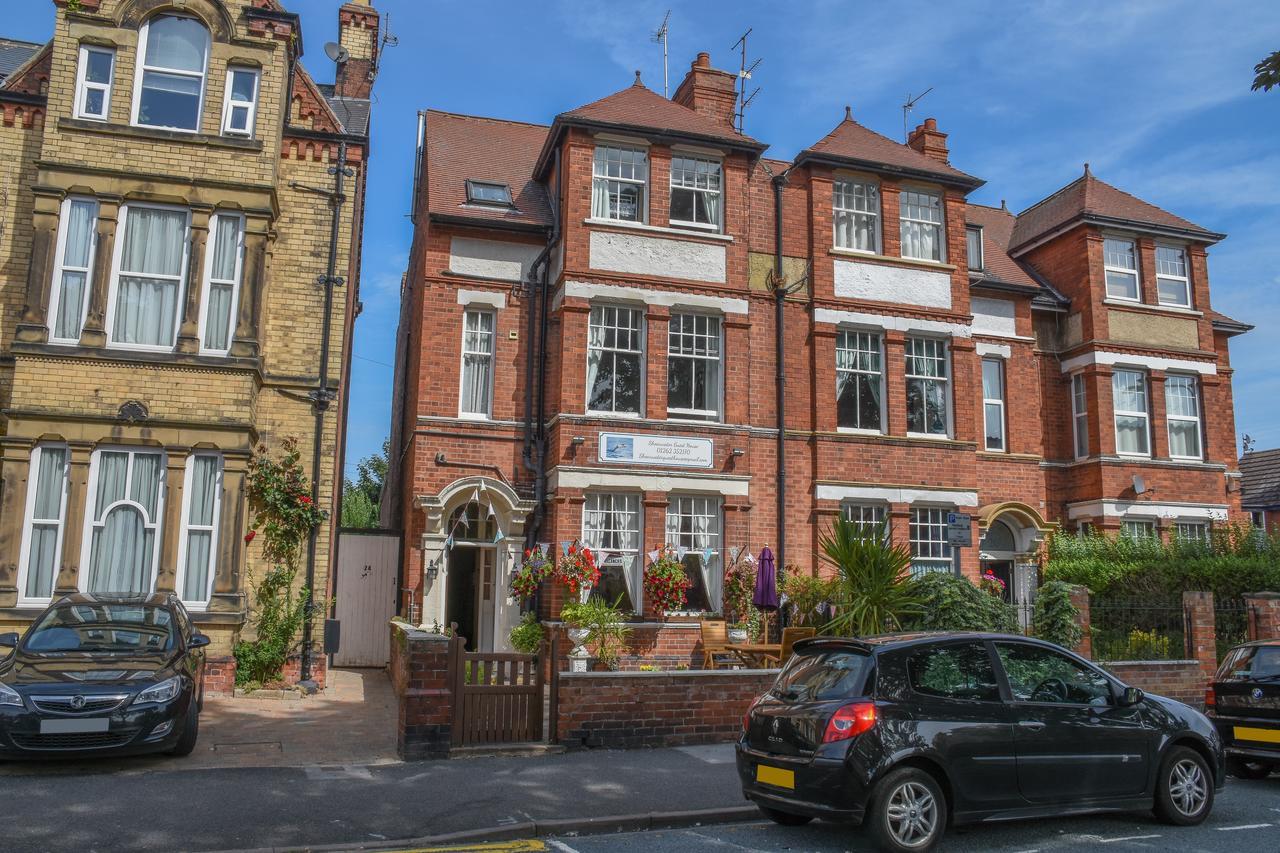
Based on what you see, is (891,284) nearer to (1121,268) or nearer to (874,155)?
(874,155)

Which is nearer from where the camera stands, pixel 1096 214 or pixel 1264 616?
pixel 1264 616

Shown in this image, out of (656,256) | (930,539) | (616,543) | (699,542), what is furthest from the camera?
(930,539)

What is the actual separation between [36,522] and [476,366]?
7.16m

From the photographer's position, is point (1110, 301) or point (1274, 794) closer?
point (1274, 794)

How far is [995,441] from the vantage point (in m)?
21.7

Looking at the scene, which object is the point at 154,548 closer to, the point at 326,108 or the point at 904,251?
the point at 326,108

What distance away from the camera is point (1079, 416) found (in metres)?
22.1

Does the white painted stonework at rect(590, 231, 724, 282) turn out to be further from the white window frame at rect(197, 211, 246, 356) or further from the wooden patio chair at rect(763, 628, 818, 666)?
the wooden patio chair at rect(763, 628, 818, 666)

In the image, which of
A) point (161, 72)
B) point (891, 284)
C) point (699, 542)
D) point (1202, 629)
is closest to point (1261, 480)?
point (891, 284)

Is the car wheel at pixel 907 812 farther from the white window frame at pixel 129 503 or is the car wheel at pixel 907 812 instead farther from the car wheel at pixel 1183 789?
the white window frame at pixel 129 503

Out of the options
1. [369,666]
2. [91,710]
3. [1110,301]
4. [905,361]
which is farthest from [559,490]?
[1110,301]

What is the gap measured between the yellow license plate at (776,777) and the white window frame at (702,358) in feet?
34.7

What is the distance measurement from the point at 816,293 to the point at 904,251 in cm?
219

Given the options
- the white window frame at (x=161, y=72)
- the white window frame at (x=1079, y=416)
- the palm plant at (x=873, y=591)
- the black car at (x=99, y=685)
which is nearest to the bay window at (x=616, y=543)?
the palm plant at (x=873, y=591)
